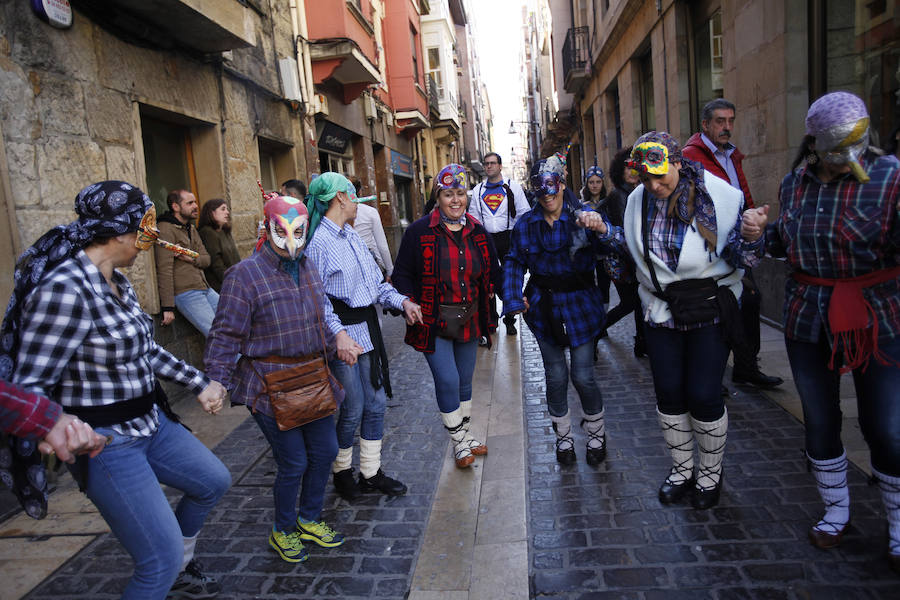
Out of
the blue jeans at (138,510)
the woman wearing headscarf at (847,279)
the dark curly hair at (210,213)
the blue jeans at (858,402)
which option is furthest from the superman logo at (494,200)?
the blue jeans at (138,510)

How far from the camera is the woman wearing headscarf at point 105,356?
211 cm

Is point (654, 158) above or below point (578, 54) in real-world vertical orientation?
below

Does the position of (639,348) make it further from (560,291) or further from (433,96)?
(433,96)

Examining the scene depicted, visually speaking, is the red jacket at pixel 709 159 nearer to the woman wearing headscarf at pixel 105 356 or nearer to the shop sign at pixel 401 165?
the woman wearing headscarf at pixel 105 356

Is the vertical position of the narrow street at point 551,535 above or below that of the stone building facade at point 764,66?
below

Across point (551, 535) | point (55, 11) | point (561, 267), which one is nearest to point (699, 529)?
point (551, 535)

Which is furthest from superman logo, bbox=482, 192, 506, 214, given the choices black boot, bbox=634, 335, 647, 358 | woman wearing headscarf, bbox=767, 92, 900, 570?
woman wearing headscarf, bbox=767, 92, 900, 570

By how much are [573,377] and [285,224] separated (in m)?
2.03

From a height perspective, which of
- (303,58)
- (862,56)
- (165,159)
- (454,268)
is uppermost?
(303,58)

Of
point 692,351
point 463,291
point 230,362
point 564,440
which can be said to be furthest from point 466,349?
point 230,362

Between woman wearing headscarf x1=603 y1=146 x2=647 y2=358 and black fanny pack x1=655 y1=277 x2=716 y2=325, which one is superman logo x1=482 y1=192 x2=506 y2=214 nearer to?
woman wearing headscarf x1=603 y1=146 x2=647 y2=358

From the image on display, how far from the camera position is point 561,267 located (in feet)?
12.8

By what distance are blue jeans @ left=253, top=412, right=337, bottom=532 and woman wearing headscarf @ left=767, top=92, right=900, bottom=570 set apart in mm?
2295

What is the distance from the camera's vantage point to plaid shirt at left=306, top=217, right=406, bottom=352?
3.61m
